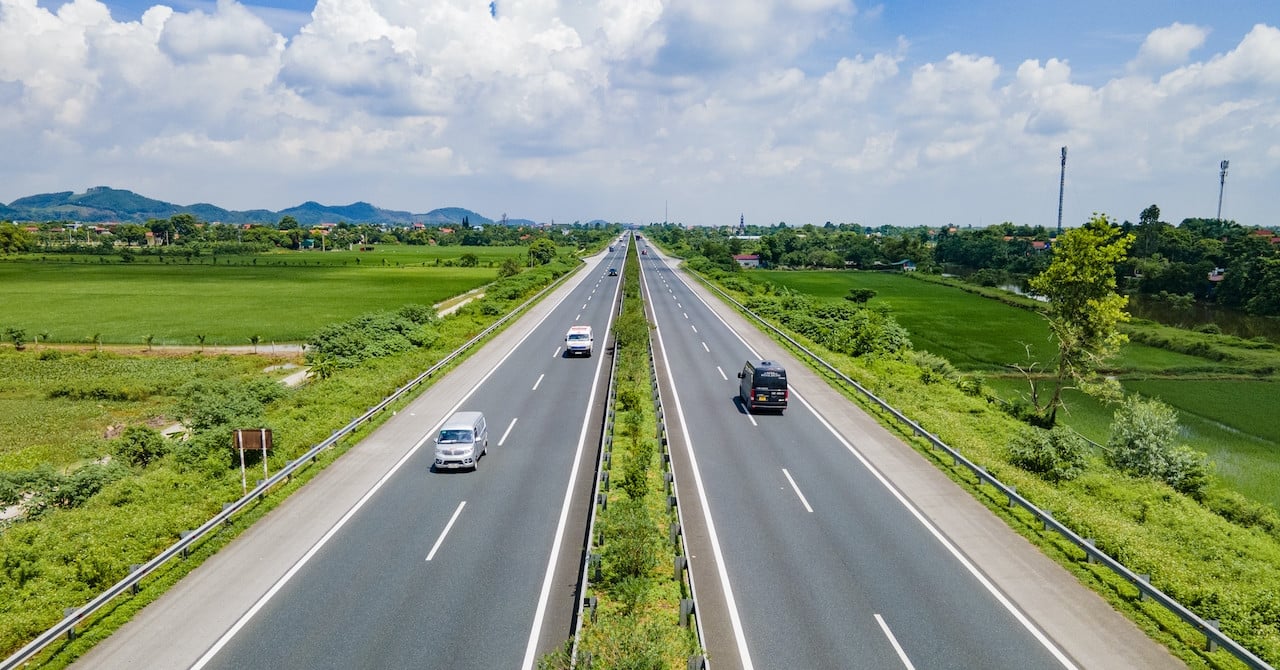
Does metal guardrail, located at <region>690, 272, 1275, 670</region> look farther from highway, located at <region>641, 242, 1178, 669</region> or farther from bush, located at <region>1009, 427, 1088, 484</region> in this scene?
bush, located at <region>1009, 427, 1088, 484</region>

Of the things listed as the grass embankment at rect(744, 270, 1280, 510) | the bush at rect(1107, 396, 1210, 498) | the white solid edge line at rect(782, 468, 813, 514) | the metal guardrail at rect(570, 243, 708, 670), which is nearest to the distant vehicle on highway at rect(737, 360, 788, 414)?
the metal guardrail at rect(570, 243, 708, 670)

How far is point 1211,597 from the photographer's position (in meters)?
14.9

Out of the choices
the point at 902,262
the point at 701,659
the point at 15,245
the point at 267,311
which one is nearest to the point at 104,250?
the point at 15,245

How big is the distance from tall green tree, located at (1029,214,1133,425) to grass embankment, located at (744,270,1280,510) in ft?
14.8

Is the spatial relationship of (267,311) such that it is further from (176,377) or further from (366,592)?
(366,592)

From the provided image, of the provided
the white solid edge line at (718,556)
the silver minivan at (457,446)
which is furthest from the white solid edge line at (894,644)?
the silver minivan at (457,446)

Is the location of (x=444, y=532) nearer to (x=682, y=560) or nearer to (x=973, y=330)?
(x=682, y=560)

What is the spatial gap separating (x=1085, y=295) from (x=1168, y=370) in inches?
1088

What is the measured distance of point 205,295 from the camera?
95500mm

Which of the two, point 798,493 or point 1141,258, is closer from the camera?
point 798,493

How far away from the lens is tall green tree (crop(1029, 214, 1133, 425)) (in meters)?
35.8

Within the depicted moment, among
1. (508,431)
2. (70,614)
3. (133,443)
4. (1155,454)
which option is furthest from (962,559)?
(133,443)

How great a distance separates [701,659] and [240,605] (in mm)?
10749

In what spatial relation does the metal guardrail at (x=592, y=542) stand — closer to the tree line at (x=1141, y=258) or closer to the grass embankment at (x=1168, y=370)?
the grass embankment at (x=1168, y=370)
